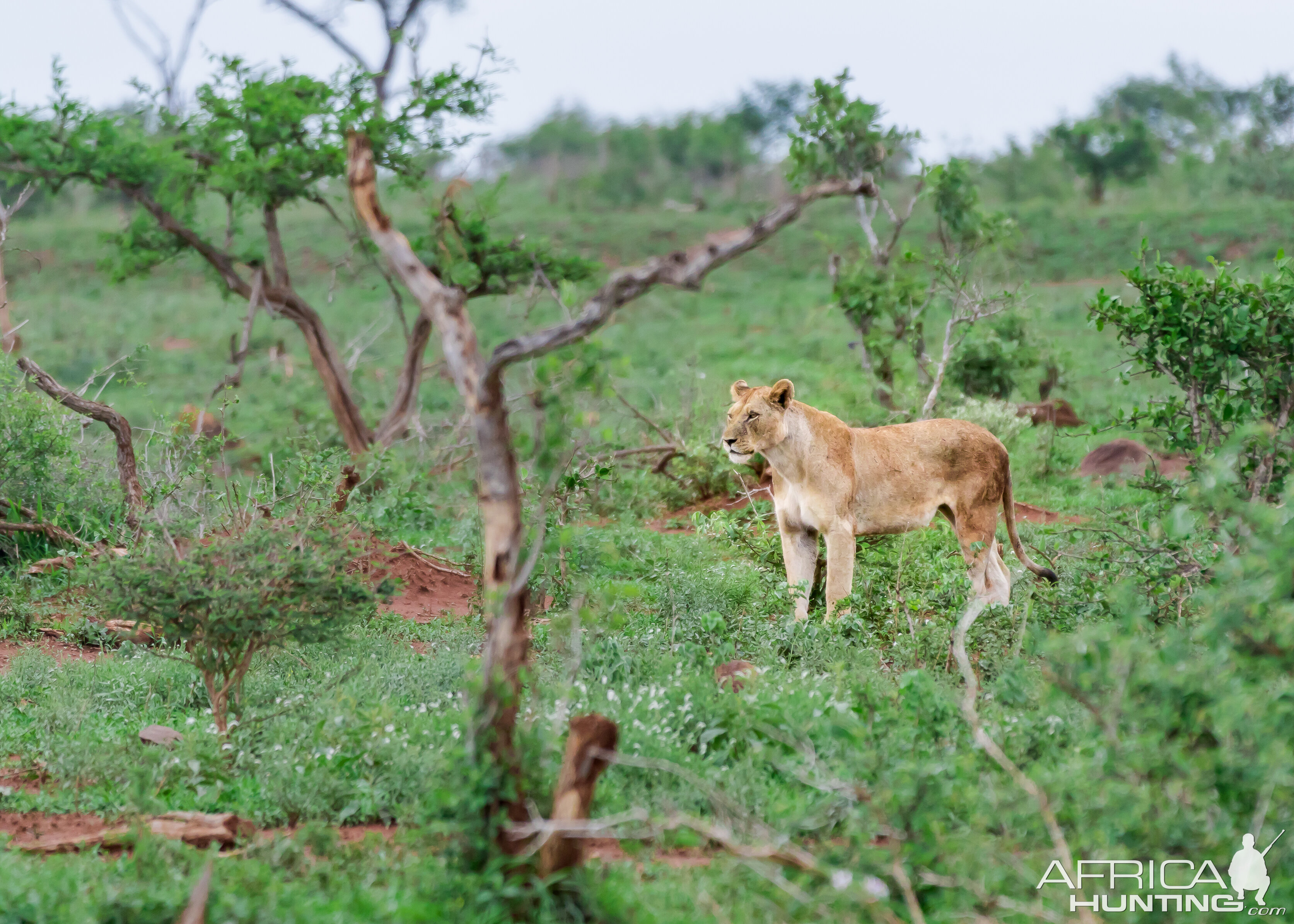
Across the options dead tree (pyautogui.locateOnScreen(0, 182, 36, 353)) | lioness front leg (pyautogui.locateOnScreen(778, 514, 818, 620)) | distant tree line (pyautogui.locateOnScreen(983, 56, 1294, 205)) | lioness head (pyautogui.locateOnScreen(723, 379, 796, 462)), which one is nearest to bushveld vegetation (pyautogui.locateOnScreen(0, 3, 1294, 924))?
lioness front leg (pyautogui.locateOnScreen(778, 514, 818, 620))

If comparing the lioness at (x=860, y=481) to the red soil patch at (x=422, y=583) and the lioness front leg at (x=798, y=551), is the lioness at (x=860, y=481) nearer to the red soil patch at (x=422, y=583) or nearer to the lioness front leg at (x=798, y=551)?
the lioness front leg at (x=798, y=551)

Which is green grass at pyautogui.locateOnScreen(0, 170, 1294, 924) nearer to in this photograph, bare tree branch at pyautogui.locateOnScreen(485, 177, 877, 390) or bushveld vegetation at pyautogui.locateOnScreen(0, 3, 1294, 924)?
bushveld vegetation at pyautogui.locateOnScreen(0, 3, 1294, 924)

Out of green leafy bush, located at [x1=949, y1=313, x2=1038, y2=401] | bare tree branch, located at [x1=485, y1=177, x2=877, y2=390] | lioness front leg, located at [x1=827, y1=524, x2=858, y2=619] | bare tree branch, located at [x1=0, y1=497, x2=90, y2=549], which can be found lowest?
lioness front leg, located at [x1=827, y1=524, x2=858, y2=619]

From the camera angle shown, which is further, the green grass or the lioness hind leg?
the lioness hind leg

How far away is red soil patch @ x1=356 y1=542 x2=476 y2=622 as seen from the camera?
9477mm

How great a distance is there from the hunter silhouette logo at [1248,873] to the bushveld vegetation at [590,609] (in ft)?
0.21

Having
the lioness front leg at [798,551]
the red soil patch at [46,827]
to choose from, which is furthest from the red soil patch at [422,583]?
the red soil patch at [46,827]

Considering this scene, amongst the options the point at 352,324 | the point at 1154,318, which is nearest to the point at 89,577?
the point at 1154,318

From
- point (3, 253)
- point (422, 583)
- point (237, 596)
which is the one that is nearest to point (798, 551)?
point (422, 583)

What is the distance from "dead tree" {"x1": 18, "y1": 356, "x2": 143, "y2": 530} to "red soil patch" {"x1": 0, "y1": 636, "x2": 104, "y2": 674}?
0.95 m

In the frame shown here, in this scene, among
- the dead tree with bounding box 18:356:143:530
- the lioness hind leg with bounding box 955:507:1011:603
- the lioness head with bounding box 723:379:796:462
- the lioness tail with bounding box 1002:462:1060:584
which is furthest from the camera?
the dead tree with bounding box 18:356:143:530

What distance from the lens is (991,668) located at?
7.37 meters

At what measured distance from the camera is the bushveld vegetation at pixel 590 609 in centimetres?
426

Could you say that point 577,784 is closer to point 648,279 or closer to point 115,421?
point 648,279
